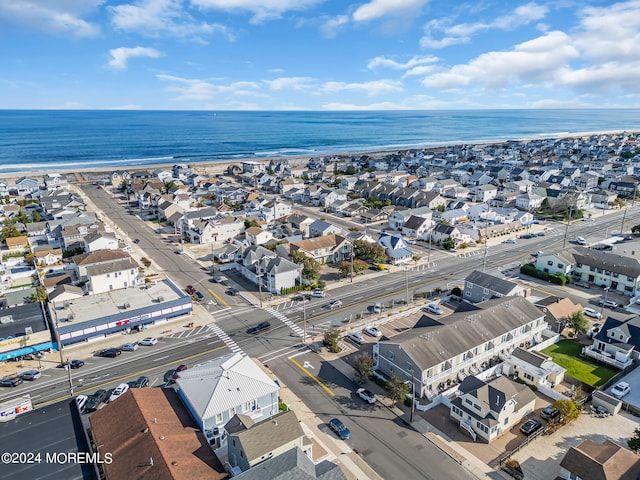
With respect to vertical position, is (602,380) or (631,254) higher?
Result: (631,254)

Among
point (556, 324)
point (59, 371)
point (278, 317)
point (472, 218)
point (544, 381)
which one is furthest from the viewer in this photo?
point (472, 218)

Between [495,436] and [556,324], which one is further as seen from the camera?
[556,324]

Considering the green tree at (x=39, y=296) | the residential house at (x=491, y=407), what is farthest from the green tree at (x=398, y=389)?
the green tree at (x=39, y=296)

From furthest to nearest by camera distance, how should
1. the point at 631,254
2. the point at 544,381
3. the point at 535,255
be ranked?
the point at 535,255 < the point at 631,254 < the point at 544,381

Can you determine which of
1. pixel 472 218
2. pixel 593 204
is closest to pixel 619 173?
pixel 593 204

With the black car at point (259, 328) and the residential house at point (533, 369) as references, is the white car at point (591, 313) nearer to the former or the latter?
the residential house at point (533, 369)

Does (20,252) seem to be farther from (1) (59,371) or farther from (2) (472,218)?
(2) (472,218)

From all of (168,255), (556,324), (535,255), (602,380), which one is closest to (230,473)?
(602,380)
